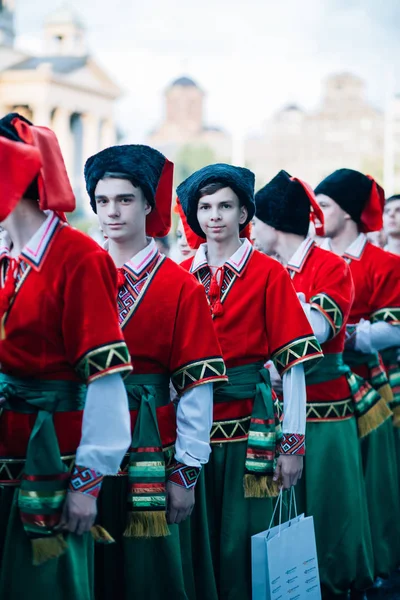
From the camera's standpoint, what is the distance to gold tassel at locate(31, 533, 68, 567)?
232cm

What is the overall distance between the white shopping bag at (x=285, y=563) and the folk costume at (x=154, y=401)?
0.35 metres

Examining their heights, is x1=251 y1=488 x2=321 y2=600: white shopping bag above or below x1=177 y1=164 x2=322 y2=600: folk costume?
below

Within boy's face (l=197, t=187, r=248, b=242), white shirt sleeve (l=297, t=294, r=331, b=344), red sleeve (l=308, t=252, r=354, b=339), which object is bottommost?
white shirt sleeve (l=297, t=294, r=331, b=344)

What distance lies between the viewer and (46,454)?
7.75 feet

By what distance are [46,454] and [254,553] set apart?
3.58 feet

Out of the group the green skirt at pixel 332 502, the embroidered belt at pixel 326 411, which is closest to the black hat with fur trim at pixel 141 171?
the embroidered belt at pixel 326 411

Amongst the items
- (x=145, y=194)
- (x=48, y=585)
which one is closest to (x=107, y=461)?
(x=48, y=585)

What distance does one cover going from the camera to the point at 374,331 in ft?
15.0

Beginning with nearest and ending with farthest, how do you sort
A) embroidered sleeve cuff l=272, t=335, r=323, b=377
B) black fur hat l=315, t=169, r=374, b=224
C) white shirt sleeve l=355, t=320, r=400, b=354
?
1. embroidered sleeve cuff l=272, t=335, r=323, b=377
2. white shirt sleeve l=355, t=320, r=400, b=354
3. black fur hat l=315, t=169, r=374, b=224

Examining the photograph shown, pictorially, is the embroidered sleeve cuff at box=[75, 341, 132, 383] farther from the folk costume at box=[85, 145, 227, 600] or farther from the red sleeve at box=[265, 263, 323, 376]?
the red sleeve at box=[265, 263, 323, 376]

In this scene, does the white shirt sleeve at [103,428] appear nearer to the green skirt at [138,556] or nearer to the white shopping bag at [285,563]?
the green skirt at [138,556]

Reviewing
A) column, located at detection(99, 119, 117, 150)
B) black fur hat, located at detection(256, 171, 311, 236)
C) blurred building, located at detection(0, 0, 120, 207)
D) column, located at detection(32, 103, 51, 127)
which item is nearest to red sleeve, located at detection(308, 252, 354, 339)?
black fur hat, located at detection(256, 171, 311, 236)

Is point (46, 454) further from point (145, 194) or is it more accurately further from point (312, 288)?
point (312, 288)

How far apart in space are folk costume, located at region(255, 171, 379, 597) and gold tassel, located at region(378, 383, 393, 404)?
0.49m
